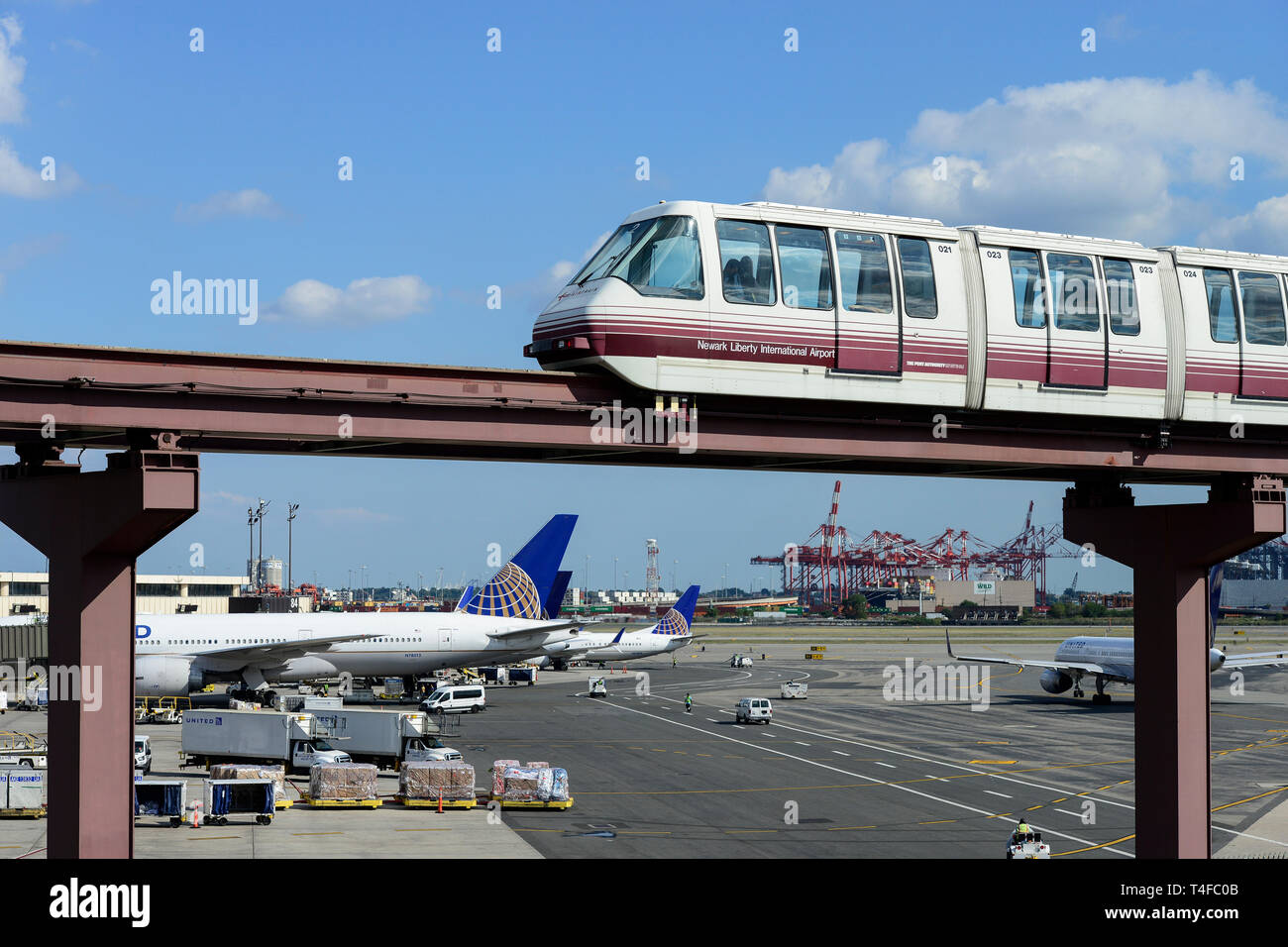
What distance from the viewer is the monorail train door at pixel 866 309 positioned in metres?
24.4

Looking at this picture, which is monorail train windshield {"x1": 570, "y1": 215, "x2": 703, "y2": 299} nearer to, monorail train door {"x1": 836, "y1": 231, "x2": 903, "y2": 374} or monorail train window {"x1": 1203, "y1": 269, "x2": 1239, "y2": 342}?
monorail train door {"x1": 836, "y1": 231, "x2": 903, "y2": 374}

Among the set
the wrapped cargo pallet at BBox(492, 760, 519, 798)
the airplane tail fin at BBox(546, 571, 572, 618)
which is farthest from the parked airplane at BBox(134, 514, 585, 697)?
the wrapped cargo pallet at BBox(492, 760, 519, 798)

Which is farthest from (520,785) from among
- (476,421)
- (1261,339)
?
(1261,339)

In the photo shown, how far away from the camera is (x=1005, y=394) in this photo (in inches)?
1033

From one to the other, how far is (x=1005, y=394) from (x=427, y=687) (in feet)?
243

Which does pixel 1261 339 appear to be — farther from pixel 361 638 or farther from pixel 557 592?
pixel 557 592

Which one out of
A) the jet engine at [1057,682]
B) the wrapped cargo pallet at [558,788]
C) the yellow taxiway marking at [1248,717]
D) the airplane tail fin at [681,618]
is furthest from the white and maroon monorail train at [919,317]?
the airplane tail fin at [681,618]

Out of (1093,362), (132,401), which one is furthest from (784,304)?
(132,401)

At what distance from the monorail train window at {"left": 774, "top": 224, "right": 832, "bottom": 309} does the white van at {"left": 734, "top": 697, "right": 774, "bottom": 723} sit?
2209 inches

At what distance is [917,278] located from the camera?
25516mm

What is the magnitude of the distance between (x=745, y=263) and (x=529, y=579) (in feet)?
246

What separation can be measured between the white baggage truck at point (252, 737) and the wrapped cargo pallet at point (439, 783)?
867 centimetres

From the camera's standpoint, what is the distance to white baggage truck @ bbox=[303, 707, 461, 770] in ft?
185
